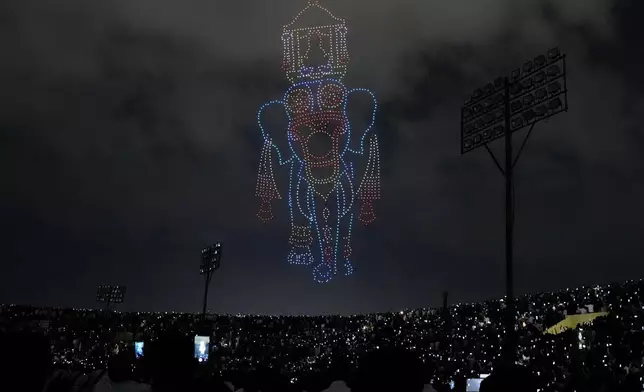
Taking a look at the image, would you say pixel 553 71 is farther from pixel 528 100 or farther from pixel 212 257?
pixel 212 257

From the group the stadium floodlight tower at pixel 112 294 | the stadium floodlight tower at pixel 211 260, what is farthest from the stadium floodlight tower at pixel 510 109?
the stadium floodlight tower at pixel 112 294

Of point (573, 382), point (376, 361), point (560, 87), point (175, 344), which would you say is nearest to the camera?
point (376, 361)

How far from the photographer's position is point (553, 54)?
13.2 m

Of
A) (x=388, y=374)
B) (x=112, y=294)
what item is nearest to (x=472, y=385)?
(x=388, y=374)

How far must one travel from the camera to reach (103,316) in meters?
53.4

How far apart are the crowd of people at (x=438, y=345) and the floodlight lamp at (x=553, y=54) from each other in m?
4.88

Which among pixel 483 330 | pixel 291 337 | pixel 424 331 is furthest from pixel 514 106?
pixel 291 337

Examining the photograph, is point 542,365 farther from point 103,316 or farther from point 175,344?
point 103,316

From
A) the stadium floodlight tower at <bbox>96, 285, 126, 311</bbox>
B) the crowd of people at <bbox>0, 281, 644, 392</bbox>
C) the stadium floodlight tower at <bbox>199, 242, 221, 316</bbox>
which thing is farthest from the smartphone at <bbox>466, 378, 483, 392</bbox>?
the stadium floodlight tower at <bbox>96, 285, 126, 311</bbox>

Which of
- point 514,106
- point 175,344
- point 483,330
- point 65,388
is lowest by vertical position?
point 65,388

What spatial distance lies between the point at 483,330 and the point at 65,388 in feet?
59.5

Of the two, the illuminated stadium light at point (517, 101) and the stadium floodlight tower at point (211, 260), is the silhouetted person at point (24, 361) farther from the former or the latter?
the stadium floodlight tower at point (211, 260)

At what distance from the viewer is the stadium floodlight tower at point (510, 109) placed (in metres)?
12.6

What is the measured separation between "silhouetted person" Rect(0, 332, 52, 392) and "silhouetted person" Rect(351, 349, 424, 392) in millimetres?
1713
